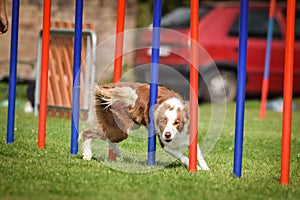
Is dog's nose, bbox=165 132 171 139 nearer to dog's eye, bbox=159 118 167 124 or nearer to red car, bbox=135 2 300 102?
dog's eye, bbox=159 118 167 124

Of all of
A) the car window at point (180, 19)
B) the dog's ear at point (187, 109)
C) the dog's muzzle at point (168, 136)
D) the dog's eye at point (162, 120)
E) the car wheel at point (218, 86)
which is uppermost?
the car window at point (180, 19)

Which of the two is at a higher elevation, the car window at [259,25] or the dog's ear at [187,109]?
the car window at [259,25]

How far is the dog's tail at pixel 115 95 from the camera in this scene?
5820 millimetres

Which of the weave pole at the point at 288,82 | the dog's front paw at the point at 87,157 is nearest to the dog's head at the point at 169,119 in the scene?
the dog's front paw at the point at 87,157

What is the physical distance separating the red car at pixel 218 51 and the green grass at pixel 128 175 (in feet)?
16.8

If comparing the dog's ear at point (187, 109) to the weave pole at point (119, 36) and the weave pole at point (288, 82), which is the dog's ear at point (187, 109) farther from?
the weave pole at point (288, 82)

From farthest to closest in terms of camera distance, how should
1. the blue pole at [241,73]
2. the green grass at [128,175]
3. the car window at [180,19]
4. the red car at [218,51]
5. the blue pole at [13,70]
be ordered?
the car window at [180,19] → the red car at [218,51] → the blue pole at [13,70] → the blue pole at [241,73] → the green grass at [128,175]

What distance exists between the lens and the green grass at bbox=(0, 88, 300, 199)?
461 centimetres

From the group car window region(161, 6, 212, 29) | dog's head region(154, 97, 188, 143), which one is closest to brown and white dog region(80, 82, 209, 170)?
dog's head region(154, 97, 188, 143)

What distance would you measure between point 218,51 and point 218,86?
0.69 metres

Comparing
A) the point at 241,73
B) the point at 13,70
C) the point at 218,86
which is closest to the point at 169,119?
the point at 241,73

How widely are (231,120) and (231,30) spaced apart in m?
2.95

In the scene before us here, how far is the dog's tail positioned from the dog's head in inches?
12.7

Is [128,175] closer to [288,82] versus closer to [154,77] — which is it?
[154,77]
